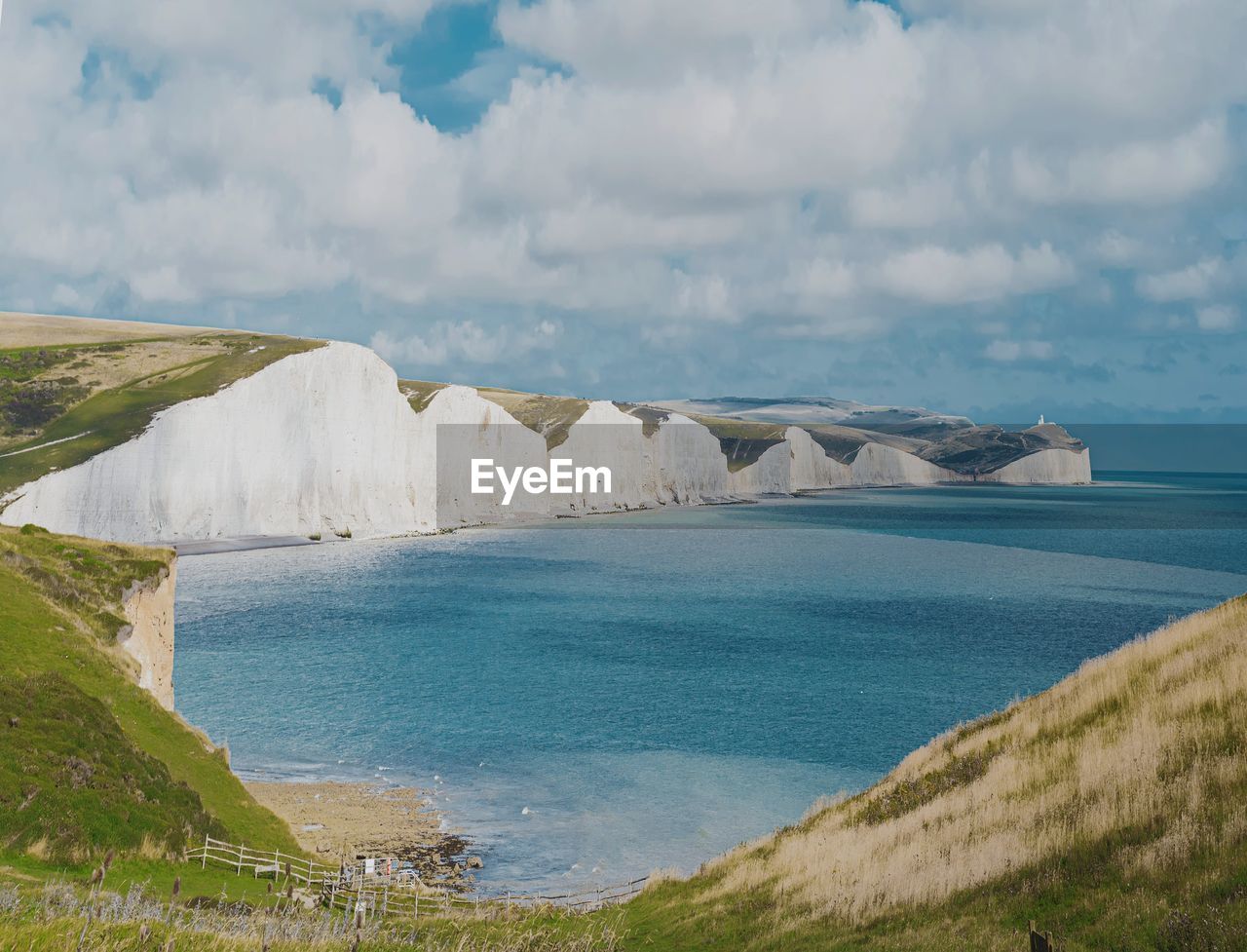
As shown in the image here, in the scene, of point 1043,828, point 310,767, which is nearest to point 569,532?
point 310,767

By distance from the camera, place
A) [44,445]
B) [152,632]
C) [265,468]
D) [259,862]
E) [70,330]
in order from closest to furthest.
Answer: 1. [259,862]
2. [152,632]
3. [44,445]
4. [265,468]
5. [70,330]

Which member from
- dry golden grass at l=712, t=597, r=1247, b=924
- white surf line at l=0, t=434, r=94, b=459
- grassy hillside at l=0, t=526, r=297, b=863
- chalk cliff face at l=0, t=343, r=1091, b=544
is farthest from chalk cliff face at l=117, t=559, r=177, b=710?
white surf line at l=0, t=434, r=94, b=459

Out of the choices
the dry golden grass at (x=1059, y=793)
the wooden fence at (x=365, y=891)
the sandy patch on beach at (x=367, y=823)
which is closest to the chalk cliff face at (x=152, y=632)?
the sandy patch on beach at (x=367, y=823)

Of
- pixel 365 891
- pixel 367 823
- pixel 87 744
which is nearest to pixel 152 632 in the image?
pixel 367 823

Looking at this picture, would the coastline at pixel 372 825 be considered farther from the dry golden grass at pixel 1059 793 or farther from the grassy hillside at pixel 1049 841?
the dry golden grass at pixel 1059 793

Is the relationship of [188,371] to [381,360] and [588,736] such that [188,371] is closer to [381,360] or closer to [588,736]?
[381,360]

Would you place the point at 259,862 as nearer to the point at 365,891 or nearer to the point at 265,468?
the point at 365,891
